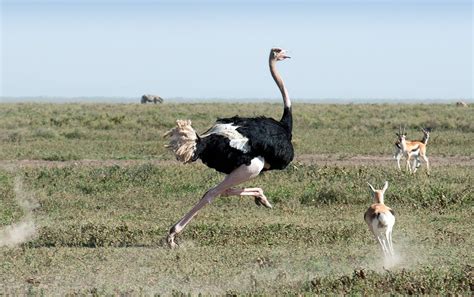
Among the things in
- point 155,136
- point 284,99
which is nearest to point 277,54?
point 284,99

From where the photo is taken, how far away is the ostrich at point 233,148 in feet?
33.7

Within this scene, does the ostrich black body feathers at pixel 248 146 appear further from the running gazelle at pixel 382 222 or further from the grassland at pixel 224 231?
the running gazelle at pixel 382 222

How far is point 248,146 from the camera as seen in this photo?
10.3 metres

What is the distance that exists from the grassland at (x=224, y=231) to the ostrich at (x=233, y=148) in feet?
2.07

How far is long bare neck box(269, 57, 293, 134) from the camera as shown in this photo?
10719 mm

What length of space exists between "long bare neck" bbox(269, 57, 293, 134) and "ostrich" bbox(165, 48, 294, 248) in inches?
5.5

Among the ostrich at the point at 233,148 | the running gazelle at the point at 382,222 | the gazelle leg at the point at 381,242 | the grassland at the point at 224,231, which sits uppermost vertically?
the ostrich at the point at 233,148

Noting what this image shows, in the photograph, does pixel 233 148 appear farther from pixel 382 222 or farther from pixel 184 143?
pixel 382 222

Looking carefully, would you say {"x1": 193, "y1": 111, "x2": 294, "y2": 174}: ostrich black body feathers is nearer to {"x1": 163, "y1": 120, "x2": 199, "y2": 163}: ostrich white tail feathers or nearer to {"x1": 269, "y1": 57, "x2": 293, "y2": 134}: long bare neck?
{"x1": 163, "y1": 120, "x2": 199, "y2": 163}: ostrich white tail feathers

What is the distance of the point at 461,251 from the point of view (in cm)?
979

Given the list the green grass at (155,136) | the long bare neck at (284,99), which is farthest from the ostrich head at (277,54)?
the green grass at (155,136)

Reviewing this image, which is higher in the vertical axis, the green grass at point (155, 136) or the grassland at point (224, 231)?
the grassland at point (224, 231)

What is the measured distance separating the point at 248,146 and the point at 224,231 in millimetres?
1152

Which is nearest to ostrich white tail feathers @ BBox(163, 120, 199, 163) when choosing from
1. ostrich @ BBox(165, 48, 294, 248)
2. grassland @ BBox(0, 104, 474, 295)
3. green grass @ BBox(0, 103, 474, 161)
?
ostrich @ BBox(165, 48, 294, 248)
